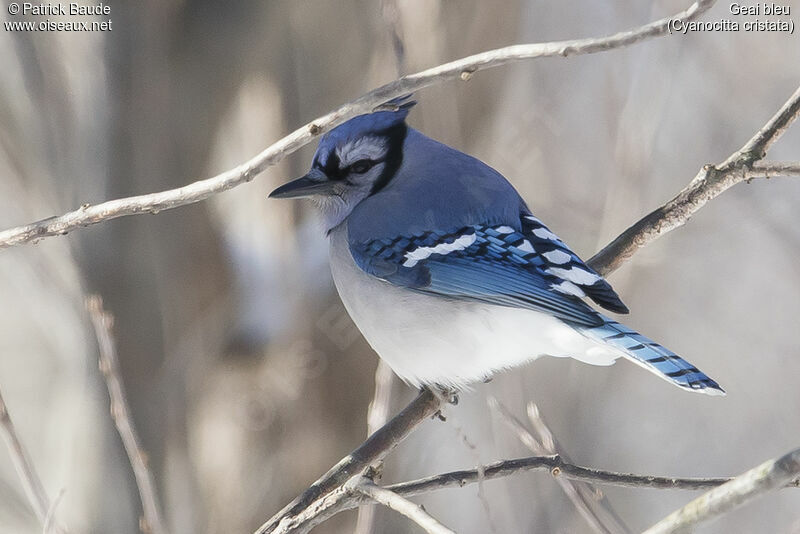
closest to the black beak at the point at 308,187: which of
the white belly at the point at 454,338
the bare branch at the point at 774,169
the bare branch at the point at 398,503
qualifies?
the white belly at the point at 454,338

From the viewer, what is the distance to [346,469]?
187 cm

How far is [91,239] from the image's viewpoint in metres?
3.09

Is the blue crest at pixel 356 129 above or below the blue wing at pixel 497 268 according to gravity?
above

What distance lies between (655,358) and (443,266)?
2.10 ft

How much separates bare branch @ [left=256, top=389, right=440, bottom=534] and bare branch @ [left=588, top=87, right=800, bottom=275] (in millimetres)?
599

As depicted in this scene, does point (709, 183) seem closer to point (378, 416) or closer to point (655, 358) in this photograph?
point (655, 358)

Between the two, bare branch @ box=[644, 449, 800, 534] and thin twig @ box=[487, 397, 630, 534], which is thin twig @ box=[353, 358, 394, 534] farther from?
bare branch @ box=[644, 449, 800, 534]

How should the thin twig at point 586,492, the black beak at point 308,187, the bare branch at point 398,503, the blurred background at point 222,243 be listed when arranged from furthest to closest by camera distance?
the blurred background at point 222,243 → the black beak at point 308,187 → the thin twig at point 586,492 → the bare branch at point 398,503

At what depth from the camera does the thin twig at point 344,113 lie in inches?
55.2

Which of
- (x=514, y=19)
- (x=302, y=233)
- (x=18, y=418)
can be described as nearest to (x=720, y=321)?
(x=514, y=19)

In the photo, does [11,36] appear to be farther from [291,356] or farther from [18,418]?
[18,418]

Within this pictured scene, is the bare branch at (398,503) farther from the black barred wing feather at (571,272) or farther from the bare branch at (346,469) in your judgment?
the black barred wing feather at (571,272)

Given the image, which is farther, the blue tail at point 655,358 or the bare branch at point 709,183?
the bare branch at point 709,183

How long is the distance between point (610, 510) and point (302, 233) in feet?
6.11
